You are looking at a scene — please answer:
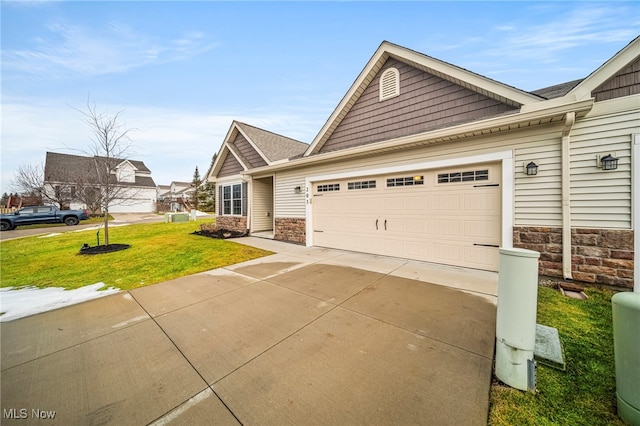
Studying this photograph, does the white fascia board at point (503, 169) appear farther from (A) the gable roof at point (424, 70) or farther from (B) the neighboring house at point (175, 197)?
(B) the neighboring house at point (175, 197)

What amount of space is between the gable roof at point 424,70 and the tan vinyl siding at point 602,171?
3.47 feet

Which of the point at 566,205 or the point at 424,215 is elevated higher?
the point at 566,205

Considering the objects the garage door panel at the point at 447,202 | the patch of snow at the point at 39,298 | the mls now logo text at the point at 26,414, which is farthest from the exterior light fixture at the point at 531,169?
the patch of snow at the point at 39,298

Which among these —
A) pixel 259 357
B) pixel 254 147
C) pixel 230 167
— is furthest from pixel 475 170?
pixel 230 167

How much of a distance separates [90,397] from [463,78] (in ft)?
27.1

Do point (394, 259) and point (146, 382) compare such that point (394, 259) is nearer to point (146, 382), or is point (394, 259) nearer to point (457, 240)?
point (457, 240)

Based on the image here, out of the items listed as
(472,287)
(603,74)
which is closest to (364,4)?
(603,74)

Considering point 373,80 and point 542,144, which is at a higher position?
point 373,80

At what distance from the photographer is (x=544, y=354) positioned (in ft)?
7.52

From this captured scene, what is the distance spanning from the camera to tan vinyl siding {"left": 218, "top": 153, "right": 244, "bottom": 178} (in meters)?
11.9

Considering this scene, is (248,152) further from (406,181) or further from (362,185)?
(406,181)

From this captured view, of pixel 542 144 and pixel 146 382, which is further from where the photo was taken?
pixel 542 144

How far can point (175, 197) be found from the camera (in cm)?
4375

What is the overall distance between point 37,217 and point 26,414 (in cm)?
2222
